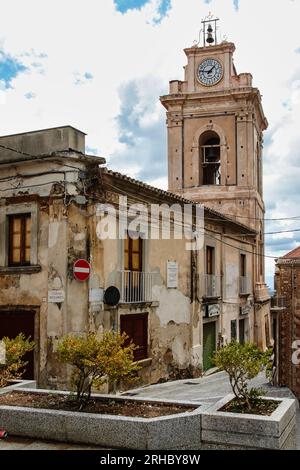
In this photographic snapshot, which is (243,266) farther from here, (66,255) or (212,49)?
(66,255)

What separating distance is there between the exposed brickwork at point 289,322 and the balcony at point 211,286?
3.15m

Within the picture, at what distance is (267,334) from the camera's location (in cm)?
2766

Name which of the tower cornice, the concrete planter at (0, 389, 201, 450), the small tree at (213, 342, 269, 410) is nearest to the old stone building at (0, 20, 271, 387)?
the concrete planter at (0, 389, 201, 450)

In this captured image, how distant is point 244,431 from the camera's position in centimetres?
627

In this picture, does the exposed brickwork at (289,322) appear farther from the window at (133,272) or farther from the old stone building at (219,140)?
the old stone building at (219,140)

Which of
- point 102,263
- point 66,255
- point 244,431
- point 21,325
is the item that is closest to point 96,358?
point 244,431

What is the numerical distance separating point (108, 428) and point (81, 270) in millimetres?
6044

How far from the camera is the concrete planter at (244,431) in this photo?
20.2 feet

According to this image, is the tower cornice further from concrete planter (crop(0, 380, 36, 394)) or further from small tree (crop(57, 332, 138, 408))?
small tree (crop(57, 332, 138, 408))

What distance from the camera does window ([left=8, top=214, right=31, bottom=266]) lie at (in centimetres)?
1314

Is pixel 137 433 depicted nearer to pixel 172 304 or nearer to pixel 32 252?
pixel 32 252

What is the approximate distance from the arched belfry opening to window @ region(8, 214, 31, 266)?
14082 millimetres

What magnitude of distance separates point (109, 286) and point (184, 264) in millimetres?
4633

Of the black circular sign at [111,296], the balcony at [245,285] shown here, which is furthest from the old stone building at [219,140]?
the black circular sign at [111,296]
